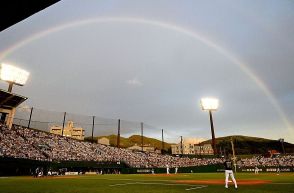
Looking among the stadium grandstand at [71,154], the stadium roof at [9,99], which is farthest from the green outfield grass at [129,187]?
the stadium roof at [9,99]

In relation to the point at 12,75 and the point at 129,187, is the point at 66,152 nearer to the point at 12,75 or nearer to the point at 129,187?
the point at 12,75

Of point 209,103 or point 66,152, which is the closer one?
point 209,103

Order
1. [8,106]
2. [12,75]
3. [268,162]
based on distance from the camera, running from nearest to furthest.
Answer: [8,106], [12,75], [268,162]

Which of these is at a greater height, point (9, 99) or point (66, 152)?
point (9, 99)

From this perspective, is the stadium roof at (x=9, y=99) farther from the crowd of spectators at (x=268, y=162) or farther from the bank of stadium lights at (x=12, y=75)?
the crowd of spectators at (x=268, y=162)

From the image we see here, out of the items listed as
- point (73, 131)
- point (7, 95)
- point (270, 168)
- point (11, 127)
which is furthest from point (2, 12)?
point (73, 131)

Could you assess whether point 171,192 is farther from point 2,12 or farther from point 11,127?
point 11,127

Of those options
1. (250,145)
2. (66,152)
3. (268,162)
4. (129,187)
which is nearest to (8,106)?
(66,152)
